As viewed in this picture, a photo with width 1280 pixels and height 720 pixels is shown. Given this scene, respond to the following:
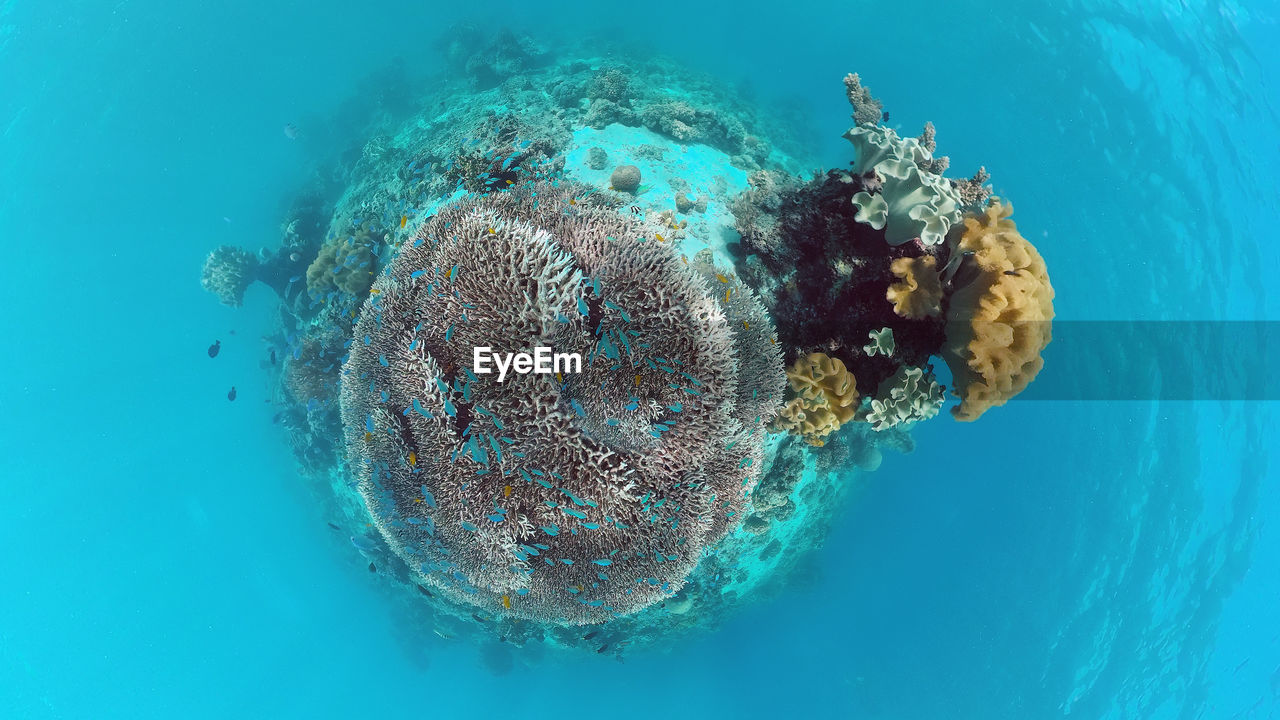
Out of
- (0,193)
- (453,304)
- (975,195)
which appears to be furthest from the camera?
(0,193)

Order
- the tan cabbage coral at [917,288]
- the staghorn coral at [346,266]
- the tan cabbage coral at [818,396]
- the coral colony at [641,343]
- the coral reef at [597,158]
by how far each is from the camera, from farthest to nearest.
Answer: the staghorn coral at [346,266]
the coral reef at [597,158]
the tan cabbage coral at [818,396]
the tan cabbage coral at [917,288]
the coral colony at [641,343]

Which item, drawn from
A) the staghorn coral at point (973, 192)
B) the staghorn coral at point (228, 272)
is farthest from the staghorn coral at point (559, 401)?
the staghorn coral at point (228, 272)

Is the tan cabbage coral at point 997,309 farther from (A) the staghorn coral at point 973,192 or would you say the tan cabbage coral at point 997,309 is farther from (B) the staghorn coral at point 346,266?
(B) the staghorn coral at point 346,266

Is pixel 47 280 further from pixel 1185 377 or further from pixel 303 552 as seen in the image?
pixel 1185 377

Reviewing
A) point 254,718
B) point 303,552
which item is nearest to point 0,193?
point 303,552

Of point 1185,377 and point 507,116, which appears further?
point 1185,377
